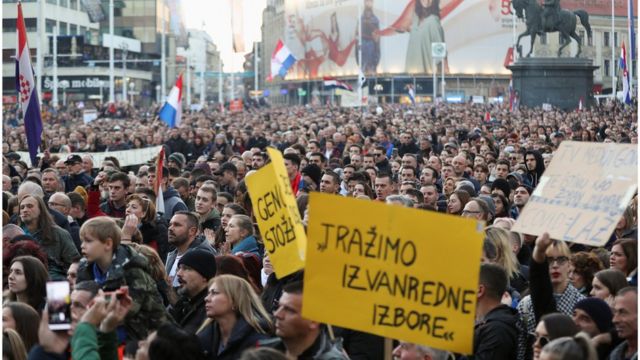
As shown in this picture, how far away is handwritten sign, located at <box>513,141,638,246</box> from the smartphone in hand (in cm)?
211

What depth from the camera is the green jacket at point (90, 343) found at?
17.6 ft

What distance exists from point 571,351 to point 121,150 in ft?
63.3

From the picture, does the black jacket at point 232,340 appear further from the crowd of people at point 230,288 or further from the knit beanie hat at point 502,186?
the knit beanie hat at point 502,186

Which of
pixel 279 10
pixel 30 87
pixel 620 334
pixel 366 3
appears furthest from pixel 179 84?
pixel 279 10

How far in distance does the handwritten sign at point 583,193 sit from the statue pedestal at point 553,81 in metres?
39.8

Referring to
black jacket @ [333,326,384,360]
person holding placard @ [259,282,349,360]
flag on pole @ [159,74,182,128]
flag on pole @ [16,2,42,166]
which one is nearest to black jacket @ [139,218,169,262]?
black jacket @ [333,326,384,360]

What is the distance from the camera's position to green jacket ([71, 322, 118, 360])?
5.37 m

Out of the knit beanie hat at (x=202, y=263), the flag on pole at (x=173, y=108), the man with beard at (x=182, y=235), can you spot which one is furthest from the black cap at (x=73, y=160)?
the flag on pole at (x=173, y=108)

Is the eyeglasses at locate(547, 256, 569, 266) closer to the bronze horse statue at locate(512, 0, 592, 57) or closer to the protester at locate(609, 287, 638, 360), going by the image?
the protester at locate(609, 287, 638, 360)

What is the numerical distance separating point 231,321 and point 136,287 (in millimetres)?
826

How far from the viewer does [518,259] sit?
8742mm

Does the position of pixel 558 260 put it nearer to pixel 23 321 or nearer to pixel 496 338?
pixel 496 338

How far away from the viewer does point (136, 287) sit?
6.88 metres

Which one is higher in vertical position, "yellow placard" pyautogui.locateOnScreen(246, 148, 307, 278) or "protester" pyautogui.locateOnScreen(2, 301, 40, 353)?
"yellow placard" pyautogui.locateOnScreen(246, 148, 307, 278)
